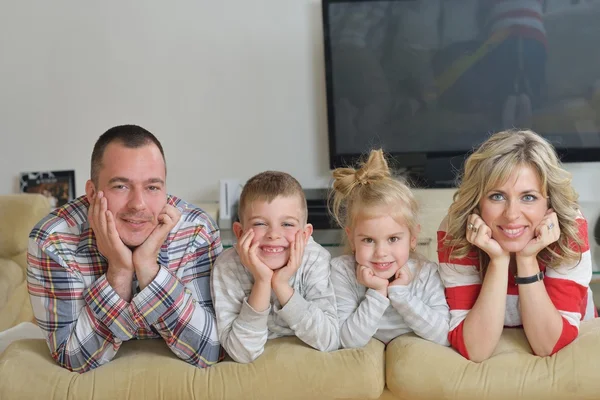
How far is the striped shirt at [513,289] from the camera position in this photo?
1672mm

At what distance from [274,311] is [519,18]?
97.4 inches

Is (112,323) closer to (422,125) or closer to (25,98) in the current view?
(422,125)

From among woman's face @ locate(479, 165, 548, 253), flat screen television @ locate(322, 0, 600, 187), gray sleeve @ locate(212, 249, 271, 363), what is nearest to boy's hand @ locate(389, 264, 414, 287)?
woman's face @ locate(479, 165, 548, 253)

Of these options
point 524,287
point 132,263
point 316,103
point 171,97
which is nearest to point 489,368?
point 524,287

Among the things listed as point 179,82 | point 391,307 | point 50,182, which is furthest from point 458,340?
point 50,182

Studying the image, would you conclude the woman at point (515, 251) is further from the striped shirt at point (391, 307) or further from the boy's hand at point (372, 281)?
the boy's hand at point (372, 281)

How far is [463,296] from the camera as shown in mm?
1717

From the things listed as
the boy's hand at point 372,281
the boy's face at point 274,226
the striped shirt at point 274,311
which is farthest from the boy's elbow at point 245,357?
the boy's hand at point 372,281

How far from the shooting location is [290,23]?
3826 millimetres

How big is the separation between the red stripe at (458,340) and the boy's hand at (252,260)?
0.47m

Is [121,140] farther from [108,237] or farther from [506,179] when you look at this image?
[506,179]

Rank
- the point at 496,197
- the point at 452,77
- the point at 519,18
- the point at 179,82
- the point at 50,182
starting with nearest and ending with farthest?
the point at 496,197, the point at 519,18, the point at 452,77, the point at 179,82, the point at 50,182

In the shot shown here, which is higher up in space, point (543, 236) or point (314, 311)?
point (543, 236)

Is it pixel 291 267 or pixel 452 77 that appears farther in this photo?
pixel 452 77
